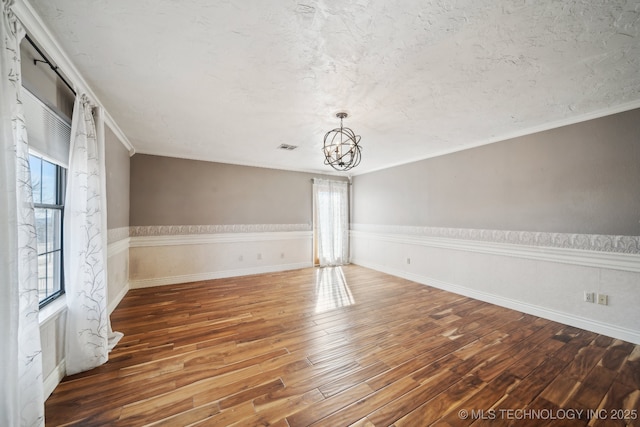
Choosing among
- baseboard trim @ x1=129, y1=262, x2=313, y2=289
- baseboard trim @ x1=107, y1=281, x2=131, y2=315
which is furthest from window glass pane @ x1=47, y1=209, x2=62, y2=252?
baseboard trim @ x1=129, y1=262, x2=313, y2=289

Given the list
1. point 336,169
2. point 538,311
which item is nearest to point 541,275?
point 538,311

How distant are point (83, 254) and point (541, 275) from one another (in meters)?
5.07

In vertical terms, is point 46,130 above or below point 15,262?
above

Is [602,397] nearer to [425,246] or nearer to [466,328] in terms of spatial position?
[466,328]

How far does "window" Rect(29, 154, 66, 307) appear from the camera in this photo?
1.78 m

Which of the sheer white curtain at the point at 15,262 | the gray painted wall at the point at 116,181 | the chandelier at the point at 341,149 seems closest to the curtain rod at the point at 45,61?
the sheer white curtain at the point at 15,262

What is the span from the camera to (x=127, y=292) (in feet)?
12.5

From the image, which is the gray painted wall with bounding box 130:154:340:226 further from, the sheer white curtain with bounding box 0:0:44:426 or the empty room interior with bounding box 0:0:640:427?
the sheer white curtain with bounding box 0:0:44:426

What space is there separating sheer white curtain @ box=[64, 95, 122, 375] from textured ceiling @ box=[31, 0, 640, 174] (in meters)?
0.57

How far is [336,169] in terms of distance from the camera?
2.64 meters

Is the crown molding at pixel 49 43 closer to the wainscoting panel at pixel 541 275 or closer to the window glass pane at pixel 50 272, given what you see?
the window glass pane at pixel 50 272

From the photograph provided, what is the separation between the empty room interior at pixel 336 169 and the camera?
1392 mm

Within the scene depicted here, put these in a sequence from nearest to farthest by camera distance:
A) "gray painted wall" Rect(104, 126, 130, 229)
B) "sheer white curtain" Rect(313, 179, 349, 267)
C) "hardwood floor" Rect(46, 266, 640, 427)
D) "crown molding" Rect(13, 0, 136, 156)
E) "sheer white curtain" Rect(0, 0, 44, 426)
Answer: "sheer white curtain" Rect(0, 0, 44, 426)
"crown molding" Rect(13, 0, 136, 156)
"hardwood floor" Rect(46, 266, 640, 427)
"gray painted wall" Rect(104, 126, 130, 229)
"sheer white curtain" Rect(313, 179, 349, 267)

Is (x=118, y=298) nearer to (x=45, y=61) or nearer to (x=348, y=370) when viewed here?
(x=45, y=61)
